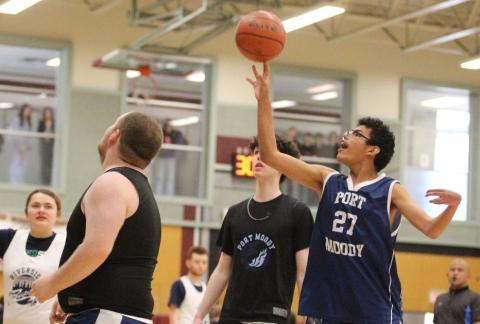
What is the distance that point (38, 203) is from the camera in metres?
6.52

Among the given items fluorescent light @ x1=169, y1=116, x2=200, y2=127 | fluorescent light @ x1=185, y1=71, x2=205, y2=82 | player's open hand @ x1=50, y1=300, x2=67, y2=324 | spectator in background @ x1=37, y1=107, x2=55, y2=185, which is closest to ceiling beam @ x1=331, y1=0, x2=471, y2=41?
fluorescent light @ x1=185, y1=71, x2=205, y2=82

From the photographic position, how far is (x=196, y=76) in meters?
17.1

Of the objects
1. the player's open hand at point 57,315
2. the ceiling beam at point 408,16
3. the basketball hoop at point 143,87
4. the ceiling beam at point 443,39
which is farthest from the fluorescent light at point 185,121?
the player's open hand at point 57,315

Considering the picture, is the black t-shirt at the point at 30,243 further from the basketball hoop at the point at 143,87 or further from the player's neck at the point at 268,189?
the basketball hoop at the point at 143,87

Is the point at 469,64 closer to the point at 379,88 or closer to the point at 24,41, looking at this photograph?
the point at 379,88

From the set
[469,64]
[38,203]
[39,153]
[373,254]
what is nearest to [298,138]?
[469,64]

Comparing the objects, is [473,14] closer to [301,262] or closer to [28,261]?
[301,262]

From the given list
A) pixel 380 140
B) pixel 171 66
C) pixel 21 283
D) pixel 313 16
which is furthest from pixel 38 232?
pixel 171 66

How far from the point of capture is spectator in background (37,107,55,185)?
16062mm

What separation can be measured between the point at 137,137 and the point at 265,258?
1.92m

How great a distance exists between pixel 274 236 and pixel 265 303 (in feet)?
1.34

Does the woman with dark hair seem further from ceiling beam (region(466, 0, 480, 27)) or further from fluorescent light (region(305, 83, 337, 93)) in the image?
fluorescent light (region(305, 83, 337, 93))

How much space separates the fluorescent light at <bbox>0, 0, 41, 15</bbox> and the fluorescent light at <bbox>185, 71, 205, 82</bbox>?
316 cm

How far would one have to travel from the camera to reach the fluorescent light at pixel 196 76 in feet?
56.0
